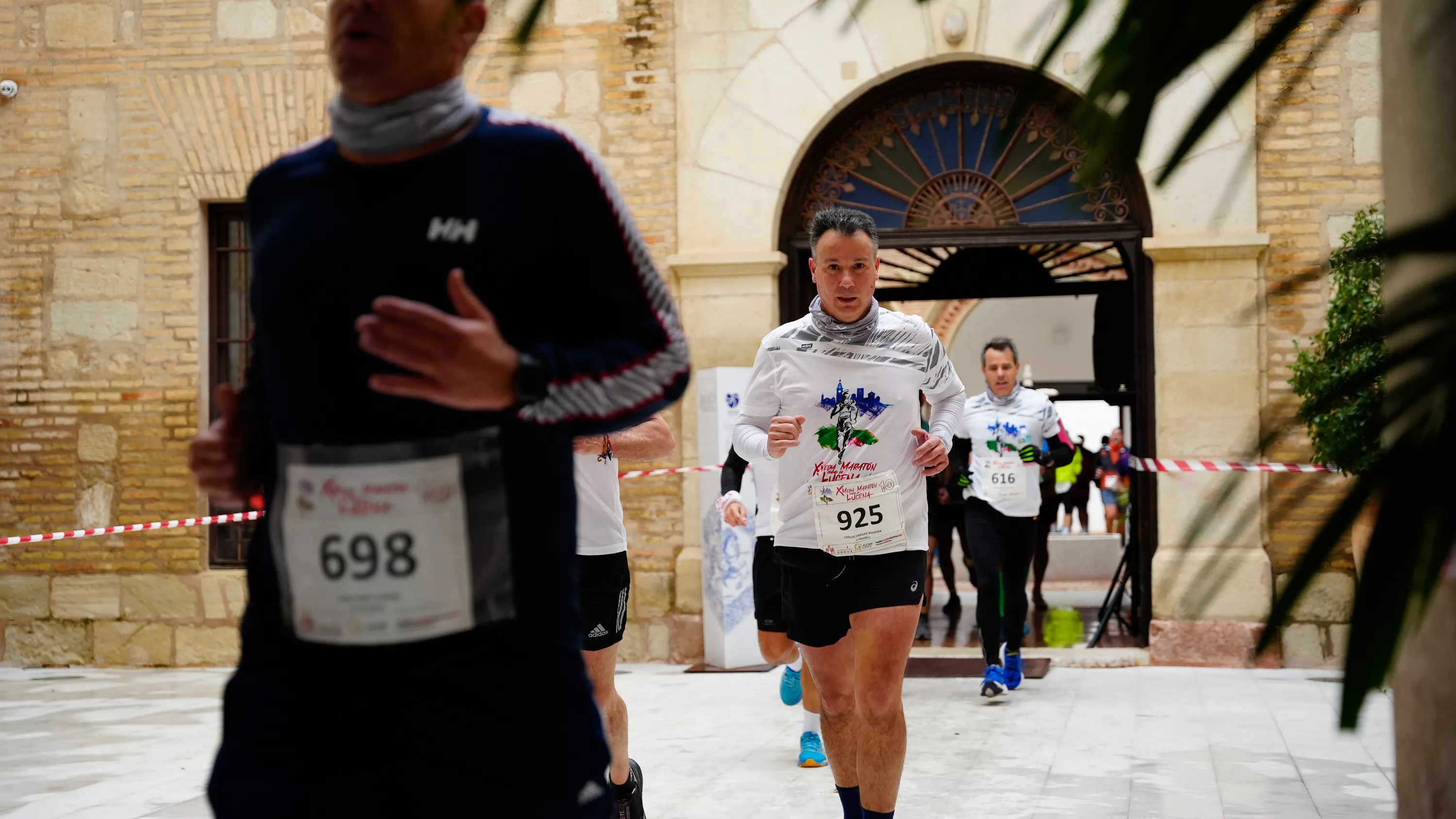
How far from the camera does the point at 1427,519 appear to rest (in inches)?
36.8

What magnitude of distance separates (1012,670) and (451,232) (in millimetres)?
7873

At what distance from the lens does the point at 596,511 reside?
5297 millimetres

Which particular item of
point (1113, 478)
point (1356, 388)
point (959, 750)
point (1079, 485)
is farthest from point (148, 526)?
point (1113, 478)

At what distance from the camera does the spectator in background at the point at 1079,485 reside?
19.7 m

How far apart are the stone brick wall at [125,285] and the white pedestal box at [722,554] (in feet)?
9.16

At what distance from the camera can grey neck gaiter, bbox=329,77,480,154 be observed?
2.06 meters

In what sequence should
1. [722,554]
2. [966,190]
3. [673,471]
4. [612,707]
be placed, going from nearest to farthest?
[612,707]
[722,554]
[673,471]
[966,190]

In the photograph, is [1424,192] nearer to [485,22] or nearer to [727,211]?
[485,22]

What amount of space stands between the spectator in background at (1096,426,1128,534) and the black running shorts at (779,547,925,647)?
55.1 feet

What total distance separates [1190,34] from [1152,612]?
1028 centimetres

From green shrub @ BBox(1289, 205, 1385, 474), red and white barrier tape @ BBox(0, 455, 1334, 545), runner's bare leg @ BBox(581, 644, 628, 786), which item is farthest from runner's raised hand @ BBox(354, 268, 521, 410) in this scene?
red and white barrier tape @ BBox(0, 455, 1334, 545)

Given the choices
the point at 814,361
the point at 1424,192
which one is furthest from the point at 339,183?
the point at 814,361

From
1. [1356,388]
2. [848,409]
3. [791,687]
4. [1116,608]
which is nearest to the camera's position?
[1356,388]

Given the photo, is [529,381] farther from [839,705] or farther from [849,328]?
[849,328]
